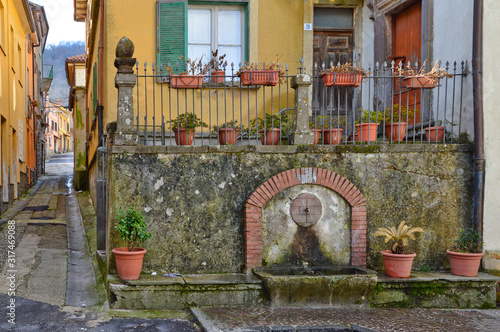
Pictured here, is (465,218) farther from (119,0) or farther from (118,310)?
(119,0)

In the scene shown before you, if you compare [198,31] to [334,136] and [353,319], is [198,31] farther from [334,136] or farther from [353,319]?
[353,319]

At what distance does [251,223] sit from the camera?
6.82 m

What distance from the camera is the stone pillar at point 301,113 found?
7172mm

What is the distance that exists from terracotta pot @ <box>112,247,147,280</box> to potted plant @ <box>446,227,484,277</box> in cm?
421

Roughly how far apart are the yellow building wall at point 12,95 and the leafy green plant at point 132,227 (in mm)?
6554

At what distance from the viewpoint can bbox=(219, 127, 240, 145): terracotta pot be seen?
287 inches

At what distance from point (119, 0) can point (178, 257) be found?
17.4 ft

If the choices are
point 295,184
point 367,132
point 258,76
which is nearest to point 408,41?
point 367,132

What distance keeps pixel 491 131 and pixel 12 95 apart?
12.3 meters

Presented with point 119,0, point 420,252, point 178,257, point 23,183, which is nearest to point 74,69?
point 23,183

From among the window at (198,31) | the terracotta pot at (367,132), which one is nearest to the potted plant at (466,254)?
the terracotta pot at (367,132)

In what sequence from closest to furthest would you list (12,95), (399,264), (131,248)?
(131,248) → (399,264) → (12,95)

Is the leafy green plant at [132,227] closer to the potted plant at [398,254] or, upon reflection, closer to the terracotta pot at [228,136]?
the terracotta pot at [228,136]

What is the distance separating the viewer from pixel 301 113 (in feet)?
23.9
